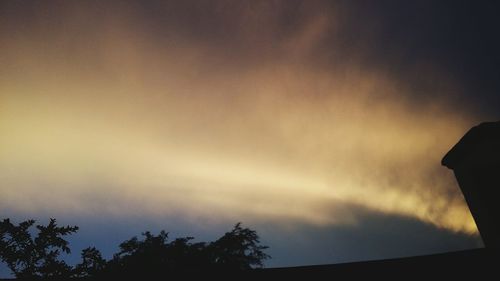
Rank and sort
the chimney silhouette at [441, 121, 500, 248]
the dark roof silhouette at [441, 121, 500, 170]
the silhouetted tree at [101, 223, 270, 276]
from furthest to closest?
1. the silhouetted tree at [101, 223, 270, 276]
2. the dark roof silhouette at [441, 121, 500, 170]
3. the chimney silhouette at [441, 121, 500, 248]

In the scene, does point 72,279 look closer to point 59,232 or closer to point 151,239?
point 59,232

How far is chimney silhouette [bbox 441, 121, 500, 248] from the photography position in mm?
10461

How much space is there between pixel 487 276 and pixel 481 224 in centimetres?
699

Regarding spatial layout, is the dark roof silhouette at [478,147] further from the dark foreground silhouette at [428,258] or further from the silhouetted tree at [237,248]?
the silhouetted tree at [237,248]

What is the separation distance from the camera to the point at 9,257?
11664 millimetres

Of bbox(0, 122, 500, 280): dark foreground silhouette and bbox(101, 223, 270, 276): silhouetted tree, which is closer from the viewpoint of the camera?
bbox(0, 122, 500, 280): dark foreground silhouette

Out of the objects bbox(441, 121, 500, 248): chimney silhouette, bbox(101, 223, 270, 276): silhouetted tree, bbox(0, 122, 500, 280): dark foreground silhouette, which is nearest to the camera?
bbox(0, 122, 500, 280): dark foreground silhouette

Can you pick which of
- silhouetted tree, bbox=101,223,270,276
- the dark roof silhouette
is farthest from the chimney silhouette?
silhouetted tree, bbox=101,223,270,276

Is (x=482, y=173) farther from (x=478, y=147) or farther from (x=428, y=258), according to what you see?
(x=428, y=258)

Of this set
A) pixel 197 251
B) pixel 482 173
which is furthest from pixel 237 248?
pixel 482 173

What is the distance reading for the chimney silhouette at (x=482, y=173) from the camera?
10461 mm

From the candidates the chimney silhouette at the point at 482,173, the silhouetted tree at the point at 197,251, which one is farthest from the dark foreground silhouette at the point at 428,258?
the silhouetted tree at the point at 197,251

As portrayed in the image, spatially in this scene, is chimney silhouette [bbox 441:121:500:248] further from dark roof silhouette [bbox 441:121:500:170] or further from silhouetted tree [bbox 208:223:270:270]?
silhouetted tree [bbox 208:223:270:270]

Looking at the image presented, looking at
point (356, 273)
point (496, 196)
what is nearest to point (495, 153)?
point (496, 196)
